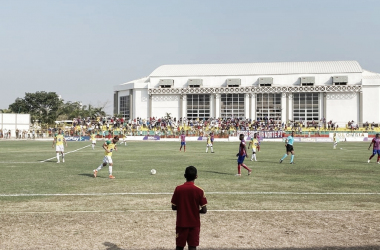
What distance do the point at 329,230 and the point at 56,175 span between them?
14064 mm

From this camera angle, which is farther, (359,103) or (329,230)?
(359,103)

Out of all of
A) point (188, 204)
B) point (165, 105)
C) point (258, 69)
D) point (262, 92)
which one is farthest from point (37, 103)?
point (188, 204)

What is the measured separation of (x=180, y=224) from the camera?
6.96m

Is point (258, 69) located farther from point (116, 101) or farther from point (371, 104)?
point (116, 101)

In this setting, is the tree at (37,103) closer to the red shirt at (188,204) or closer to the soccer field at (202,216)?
the soccer field at (202,216)

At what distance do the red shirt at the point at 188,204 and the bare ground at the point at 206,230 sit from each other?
7.17 feet

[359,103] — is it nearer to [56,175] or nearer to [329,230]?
[56,175]

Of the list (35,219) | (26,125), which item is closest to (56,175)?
(35,219)

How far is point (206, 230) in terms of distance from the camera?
33.5 feet

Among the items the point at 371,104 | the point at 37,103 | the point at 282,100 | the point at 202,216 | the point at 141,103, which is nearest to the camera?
the point at 202,216

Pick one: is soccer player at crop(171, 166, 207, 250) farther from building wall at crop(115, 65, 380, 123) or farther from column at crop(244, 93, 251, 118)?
column at crop(244, 93, 251, 118)

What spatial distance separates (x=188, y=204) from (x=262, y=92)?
7800cm

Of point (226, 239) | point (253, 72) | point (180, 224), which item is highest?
point (253, 72)

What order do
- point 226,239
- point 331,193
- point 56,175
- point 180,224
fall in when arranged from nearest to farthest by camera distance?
point 180,224 → point 226,239 → point 331,193 → point 56,175
